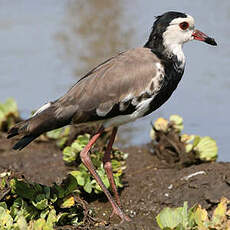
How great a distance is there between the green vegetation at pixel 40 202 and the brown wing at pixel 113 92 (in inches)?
22.9

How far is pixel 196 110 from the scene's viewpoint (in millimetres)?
7371

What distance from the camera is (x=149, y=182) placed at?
18.7ft

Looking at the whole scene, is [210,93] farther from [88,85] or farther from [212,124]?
[88,85]

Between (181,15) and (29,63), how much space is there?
13.3ft

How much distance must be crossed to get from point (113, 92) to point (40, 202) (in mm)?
1080

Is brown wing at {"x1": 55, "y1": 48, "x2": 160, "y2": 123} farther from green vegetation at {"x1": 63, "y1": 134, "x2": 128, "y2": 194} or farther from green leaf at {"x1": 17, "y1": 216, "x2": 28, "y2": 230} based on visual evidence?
green leaf at {"x1": 17, "y1": 216, "x2": 28, "y2": 230}

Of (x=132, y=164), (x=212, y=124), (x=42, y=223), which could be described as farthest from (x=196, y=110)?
(x=42, y=223)

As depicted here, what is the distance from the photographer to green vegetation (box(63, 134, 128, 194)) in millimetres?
5449

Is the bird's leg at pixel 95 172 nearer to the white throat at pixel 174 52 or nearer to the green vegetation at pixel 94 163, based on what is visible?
the green vegetation at pixel 94 163

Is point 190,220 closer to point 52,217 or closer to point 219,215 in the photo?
point 219,215

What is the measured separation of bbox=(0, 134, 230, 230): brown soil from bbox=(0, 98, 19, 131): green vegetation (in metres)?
0.60

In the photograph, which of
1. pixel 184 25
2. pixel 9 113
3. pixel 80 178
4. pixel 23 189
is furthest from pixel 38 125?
pixel 9 113

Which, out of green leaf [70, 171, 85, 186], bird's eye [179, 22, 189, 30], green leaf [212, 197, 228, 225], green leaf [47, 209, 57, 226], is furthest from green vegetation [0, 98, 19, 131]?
green leaf [212, 197, 228, 225]

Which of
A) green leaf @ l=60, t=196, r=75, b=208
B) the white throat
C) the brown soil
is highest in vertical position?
the white throat
